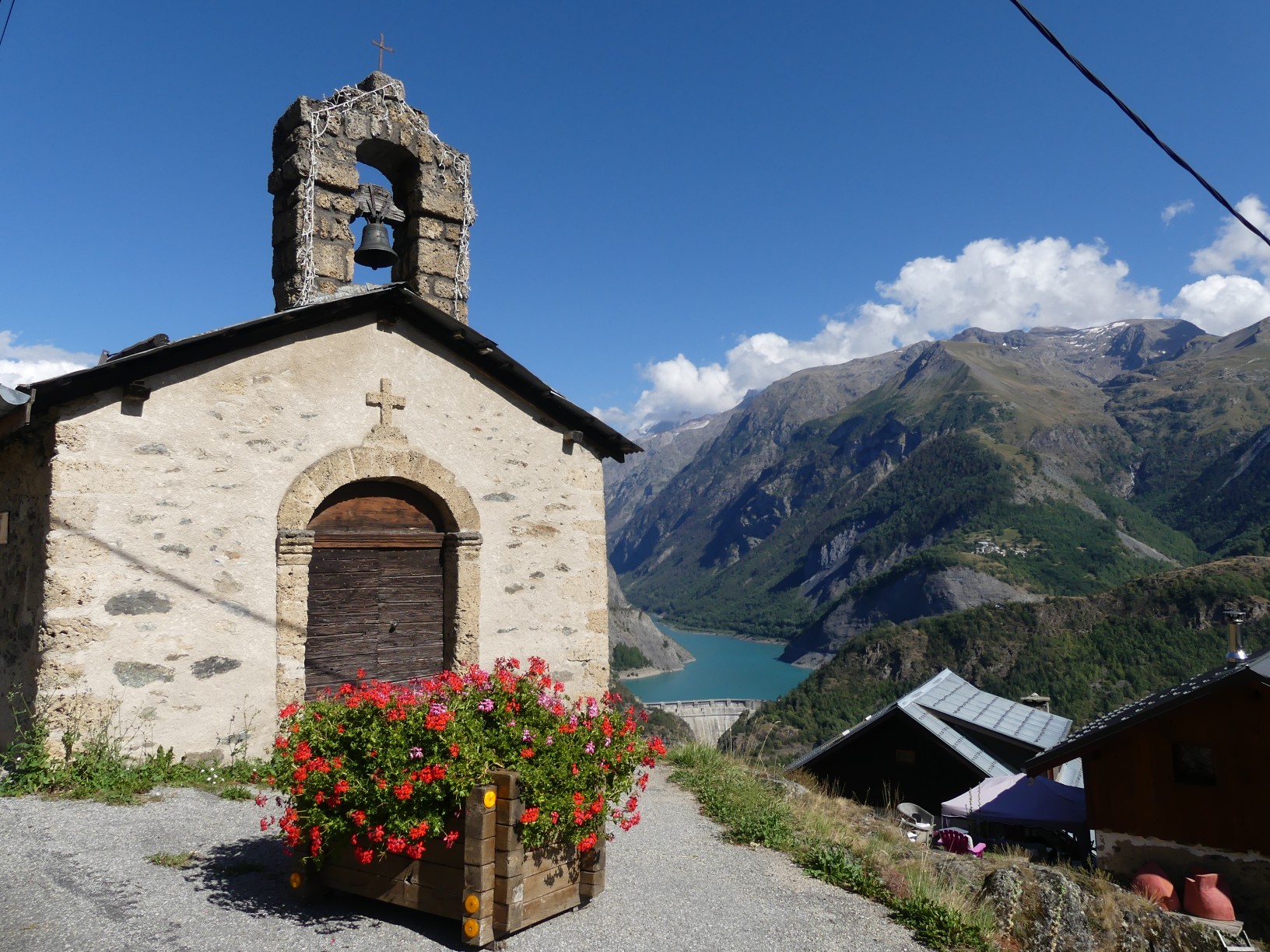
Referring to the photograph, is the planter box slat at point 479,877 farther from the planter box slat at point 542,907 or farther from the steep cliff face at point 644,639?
the steep cliff face at point 644,639

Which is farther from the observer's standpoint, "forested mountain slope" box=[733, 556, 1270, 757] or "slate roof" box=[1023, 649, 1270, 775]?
"forested mountain slope" box=[733, 556, 1270, 757]

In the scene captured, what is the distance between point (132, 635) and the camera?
6125 millimetres

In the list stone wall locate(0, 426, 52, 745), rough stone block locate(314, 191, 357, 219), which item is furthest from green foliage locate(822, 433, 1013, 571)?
stone wall locate(0, 426, 52, 745)

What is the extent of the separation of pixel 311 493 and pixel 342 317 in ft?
5.22

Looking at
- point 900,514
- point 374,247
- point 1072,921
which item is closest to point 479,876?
point 1072,921

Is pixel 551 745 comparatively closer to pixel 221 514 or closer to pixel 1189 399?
pixel 221 514

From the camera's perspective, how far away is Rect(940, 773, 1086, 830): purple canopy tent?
16.6 m

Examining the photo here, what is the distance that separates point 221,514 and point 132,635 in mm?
1062

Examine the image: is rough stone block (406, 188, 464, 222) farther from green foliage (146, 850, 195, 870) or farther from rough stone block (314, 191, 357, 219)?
green foliage (146, 850, 195, 870)

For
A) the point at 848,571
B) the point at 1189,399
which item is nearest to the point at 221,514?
the point at 848,571

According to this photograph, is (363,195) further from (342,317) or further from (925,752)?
(925,752)

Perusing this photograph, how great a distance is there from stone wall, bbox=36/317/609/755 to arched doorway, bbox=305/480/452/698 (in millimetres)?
266

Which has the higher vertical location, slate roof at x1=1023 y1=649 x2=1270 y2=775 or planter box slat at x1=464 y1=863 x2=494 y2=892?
planter box slat at x1=464 y1=863 x2=494 y2=892

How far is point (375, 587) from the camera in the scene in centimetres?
761
